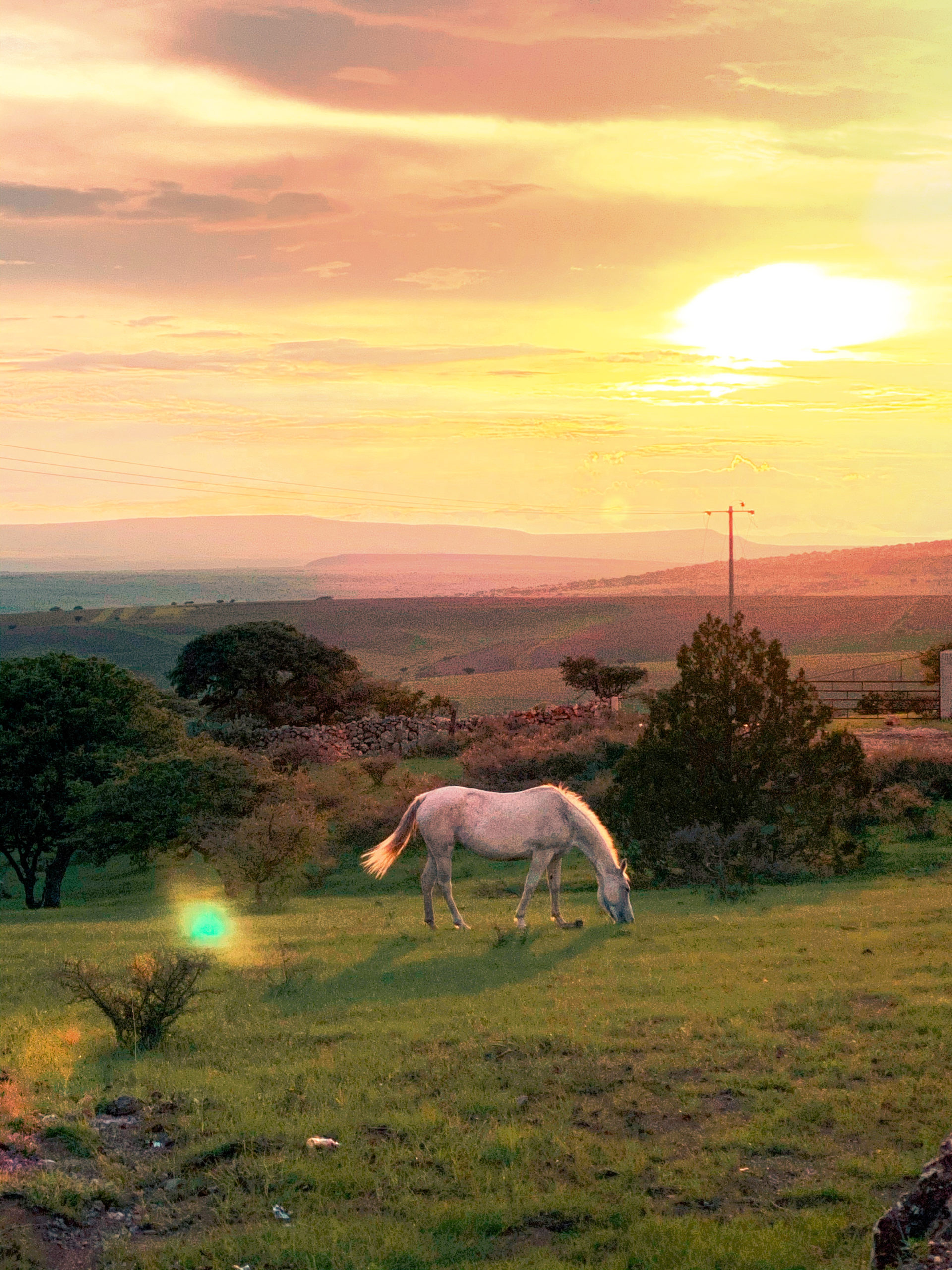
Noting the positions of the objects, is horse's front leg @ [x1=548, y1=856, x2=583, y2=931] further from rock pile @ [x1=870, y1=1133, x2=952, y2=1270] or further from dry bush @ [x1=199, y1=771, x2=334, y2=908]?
rock pile @ [x1=870, y1=1133, x2=952, y2=1270]

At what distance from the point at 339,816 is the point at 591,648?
364 ft

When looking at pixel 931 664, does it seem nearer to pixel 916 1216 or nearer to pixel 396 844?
pixel 396 844

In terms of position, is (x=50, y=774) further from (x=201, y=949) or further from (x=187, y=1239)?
(x=187, y=1239)

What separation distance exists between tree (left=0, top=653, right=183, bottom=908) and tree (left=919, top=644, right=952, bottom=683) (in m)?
35.8

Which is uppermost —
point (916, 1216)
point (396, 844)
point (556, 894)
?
point (916, 1216)

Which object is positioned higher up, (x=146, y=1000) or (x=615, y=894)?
(x=146, y=1000)

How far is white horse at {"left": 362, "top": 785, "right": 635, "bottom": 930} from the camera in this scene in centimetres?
1897

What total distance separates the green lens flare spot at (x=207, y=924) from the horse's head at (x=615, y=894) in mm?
6755

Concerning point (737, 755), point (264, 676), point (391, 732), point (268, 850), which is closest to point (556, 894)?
point (737, 755)

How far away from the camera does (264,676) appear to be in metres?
66.8

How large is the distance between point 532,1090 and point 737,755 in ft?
50.7

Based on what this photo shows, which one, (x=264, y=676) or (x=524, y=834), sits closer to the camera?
(x=524, y=834)

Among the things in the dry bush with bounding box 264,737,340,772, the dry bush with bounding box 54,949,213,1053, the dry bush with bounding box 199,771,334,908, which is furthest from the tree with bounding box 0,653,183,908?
the dry bush with bounding box 54,949,213,1053

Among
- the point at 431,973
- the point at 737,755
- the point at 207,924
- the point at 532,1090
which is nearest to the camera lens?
the point at 532,1090
